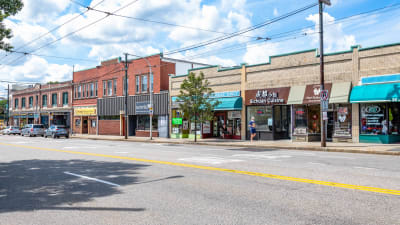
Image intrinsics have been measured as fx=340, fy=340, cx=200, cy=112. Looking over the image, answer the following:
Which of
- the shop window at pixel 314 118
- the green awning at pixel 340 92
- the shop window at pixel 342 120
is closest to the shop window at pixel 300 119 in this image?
the shop window at pixel 314 118

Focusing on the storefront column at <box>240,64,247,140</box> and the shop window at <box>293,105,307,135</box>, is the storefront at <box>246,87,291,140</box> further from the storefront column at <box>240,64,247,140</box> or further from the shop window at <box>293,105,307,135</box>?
the shop window at <box>293,105,307,135</box>

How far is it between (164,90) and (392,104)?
69.7 feet

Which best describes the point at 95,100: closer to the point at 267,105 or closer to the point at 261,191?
the point at 267,105

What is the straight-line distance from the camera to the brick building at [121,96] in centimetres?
3478

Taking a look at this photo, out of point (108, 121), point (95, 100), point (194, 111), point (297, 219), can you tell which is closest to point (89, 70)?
point (95, 100)

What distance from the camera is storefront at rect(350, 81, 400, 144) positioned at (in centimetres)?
1928

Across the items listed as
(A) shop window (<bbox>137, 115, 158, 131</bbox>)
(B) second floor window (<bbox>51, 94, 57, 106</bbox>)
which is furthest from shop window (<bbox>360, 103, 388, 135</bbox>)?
(B) second floor window (<bbox>51, 94, 57, 106</bbox>)

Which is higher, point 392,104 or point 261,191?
point 392,104

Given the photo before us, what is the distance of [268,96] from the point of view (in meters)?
25.0

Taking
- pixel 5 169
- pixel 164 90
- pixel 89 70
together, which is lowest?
pixel 5 169

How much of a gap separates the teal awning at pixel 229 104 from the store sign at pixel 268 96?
0.71 m

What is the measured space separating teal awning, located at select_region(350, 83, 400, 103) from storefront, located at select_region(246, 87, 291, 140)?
5180 millimetres

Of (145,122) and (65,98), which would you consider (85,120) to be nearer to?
(65,98)

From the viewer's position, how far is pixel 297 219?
16.8 ft
